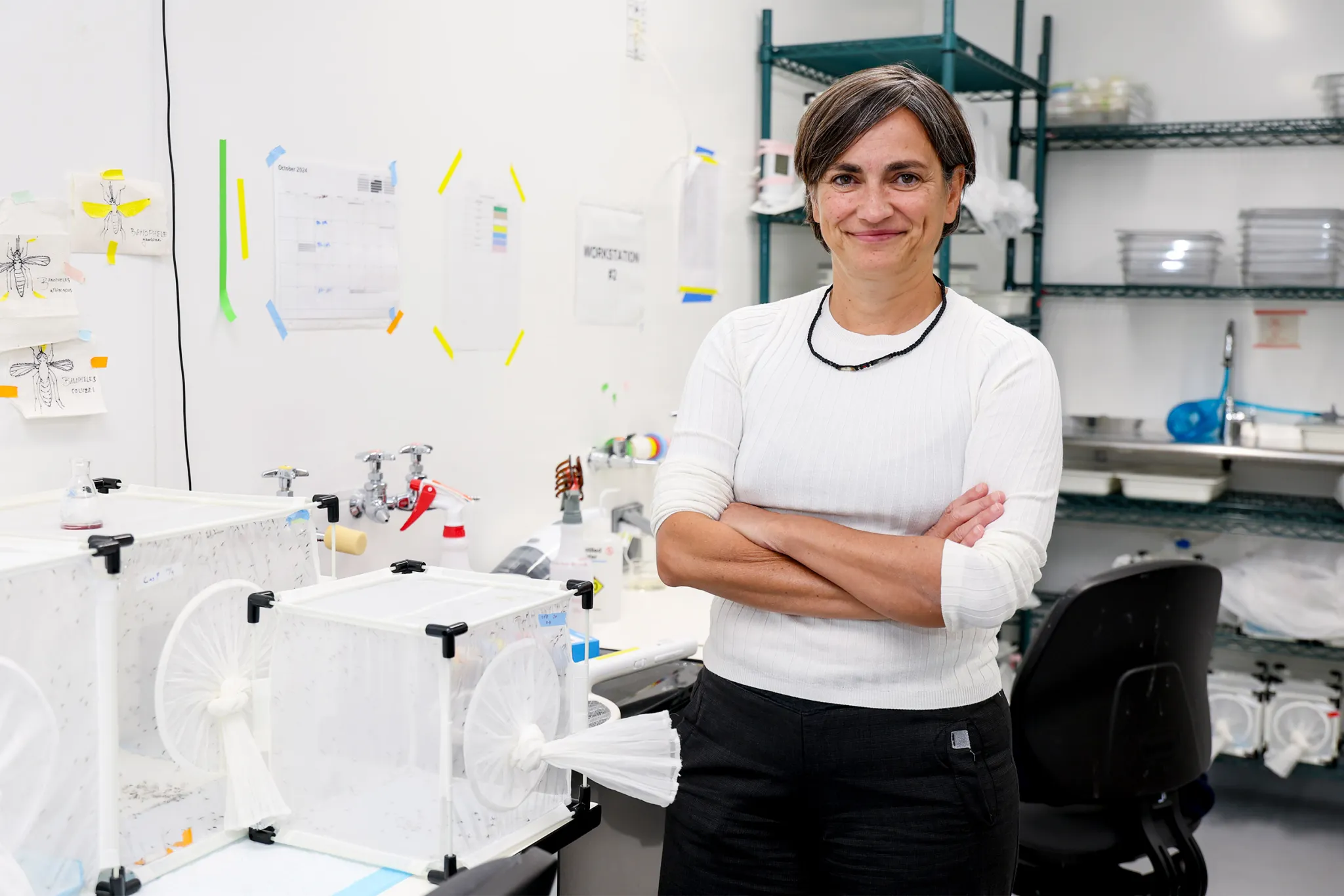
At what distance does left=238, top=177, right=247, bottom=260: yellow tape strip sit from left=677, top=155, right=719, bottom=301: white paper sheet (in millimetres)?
1264

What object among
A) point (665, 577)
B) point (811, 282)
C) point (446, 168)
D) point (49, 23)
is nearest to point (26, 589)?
point (665, 577)

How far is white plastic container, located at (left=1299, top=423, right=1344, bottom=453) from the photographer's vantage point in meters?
3.13

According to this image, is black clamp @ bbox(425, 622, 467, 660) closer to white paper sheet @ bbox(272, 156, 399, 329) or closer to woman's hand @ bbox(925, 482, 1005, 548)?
woman's hand @ bbox(925, 482, 1005, 548)

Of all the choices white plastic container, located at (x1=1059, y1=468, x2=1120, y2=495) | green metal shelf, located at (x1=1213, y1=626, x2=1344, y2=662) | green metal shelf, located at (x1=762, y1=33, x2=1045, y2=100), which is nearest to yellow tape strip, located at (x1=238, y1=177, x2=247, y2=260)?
green metal shelf, located at (x1=762, y1=33, x2=1045, y2=100)

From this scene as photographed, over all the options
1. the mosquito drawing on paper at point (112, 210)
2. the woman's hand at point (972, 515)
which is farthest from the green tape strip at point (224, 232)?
the woman's hand at point (972, 515)

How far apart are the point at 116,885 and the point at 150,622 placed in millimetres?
252

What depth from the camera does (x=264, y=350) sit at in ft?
5.83

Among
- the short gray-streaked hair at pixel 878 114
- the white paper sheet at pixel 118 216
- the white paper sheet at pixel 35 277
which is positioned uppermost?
the short gray-streaked hair at pixel 878 114

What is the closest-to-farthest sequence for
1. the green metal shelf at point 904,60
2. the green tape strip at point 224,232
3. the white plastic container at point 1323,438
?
1. the green tape strip at point 224,232
2. the green metal shelf at point 904,60
3. the white plastic container at point 1323,438

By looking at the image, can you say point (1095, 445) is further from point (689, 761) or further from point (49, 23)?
point (49, 23)

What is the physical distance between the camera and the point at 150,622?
3.98 feet

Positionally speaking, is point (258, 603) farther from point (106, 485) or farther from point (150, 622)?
point (106, 485)

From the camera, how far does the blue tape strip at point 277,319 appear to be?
1.78 metres

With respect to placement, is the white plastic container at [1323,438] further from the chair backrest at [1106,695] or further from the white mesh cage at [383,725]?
the white mesh cage at [383,725]
